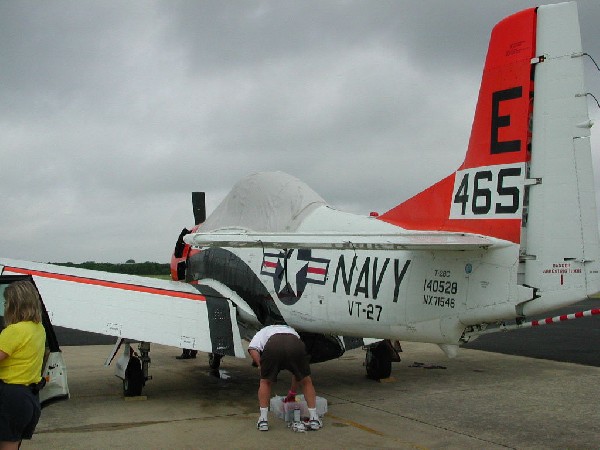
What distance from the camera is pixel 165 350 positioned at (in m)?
14.3

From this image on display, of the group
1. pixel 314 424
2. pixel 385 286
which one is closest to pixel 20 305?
pixel 314 424

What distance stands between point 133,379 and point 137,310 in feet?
3.02

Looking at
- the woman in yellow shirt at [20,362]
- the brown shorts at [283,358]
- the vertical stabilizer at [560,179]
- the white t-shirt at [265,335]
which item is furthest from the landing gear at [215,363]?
the woman in yellow shirt at [20,362]

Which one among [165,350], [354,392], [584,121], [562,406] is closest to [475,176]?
[584,121]

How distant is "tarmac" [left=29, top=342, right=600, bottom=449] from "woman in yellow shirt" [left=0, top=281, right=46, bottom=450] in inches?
86.2

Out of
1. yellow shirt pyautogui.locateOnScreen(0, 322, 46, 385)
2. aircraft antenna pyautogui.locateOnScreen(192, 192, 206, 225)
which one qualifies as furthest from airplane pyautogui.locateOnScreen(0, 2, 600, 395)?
aircraft antenna pyautogui.locateOnScreen(192, 192, 206, 225)

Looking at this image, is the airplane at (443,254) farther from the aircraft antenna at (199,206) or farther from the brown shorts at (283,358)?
the aircraft antenna at (199,206)

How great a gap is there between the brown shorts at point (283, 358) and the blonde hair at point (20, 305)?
9.87ft

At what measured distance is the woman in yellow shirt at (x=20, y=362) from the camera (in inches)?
148

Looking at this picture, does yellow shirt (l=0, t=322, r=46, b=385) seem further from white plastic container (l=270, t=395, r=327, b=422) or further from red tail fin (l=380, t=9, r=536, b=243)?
red tail fin (l=380, t=9, r=536, b=243)

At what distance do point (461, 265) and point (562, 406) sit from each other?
113 inches

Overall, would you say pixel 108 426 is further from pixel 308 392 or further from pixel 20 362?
pixel 20 362

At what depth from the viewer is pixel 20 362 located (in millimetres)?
3861

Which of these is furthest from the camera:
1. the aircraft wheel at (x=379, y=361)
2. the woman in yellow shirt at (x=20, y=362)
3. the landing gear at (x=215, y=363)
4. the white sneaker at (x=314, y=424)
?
the landing gear at (x=215, y=363)
